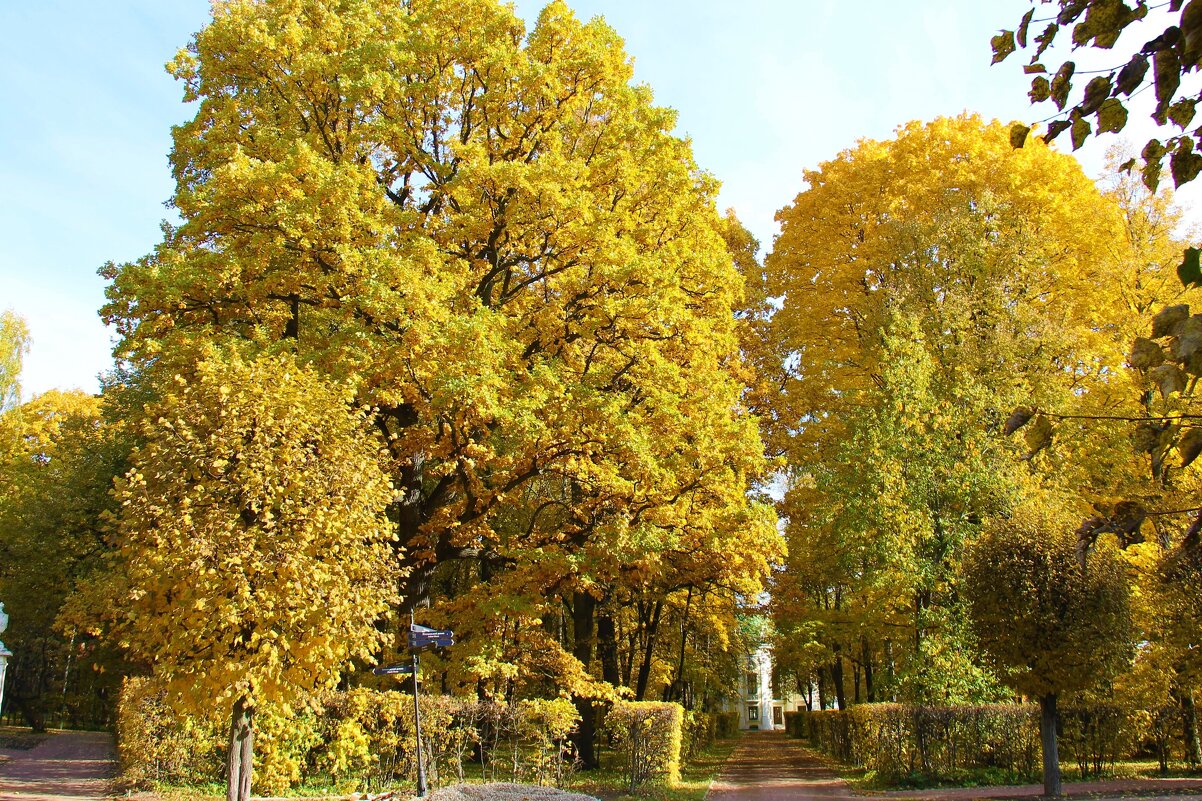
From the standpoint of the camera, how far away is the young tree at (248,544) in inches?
328

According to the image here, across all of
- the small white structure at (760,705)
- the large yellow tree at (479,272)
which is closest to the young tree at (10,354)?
the large yellow tree at (479,272)

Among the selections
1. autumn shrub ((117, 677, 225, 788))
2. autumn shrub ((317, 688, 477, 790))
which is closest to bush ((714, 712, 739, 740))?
autumn shrub ((317, 688, 477, 790))

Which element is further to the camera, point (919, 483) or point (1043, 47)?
point (919, 483)

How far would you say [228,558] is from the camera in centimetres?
825

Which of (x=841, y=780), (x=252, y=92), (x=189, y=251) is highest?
(x=252, y=92)

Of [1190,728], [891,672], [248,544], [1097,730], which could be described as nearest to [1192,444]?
[248,544]

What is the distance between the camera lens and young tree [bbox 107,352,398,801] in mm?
8344

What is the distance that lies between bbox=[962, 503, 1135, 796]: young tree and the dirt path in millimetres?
14329

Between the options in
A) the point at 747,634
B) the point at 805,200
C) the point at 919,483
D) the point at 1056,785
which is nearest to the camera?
Result: the point at 1056,785

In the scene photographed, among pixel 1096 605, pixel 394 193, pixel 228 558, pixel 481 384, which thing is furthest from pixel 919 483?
pixel 228 558

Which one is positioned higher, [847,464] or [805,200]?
[805,200]

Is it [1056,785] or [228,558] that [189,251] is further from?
[1056,785]

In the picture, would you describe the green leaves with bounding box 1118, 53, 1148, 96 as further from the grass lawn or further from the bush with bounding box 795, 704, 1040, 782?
the grass lawn

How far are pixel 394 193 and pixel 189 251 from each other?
4.26 m
